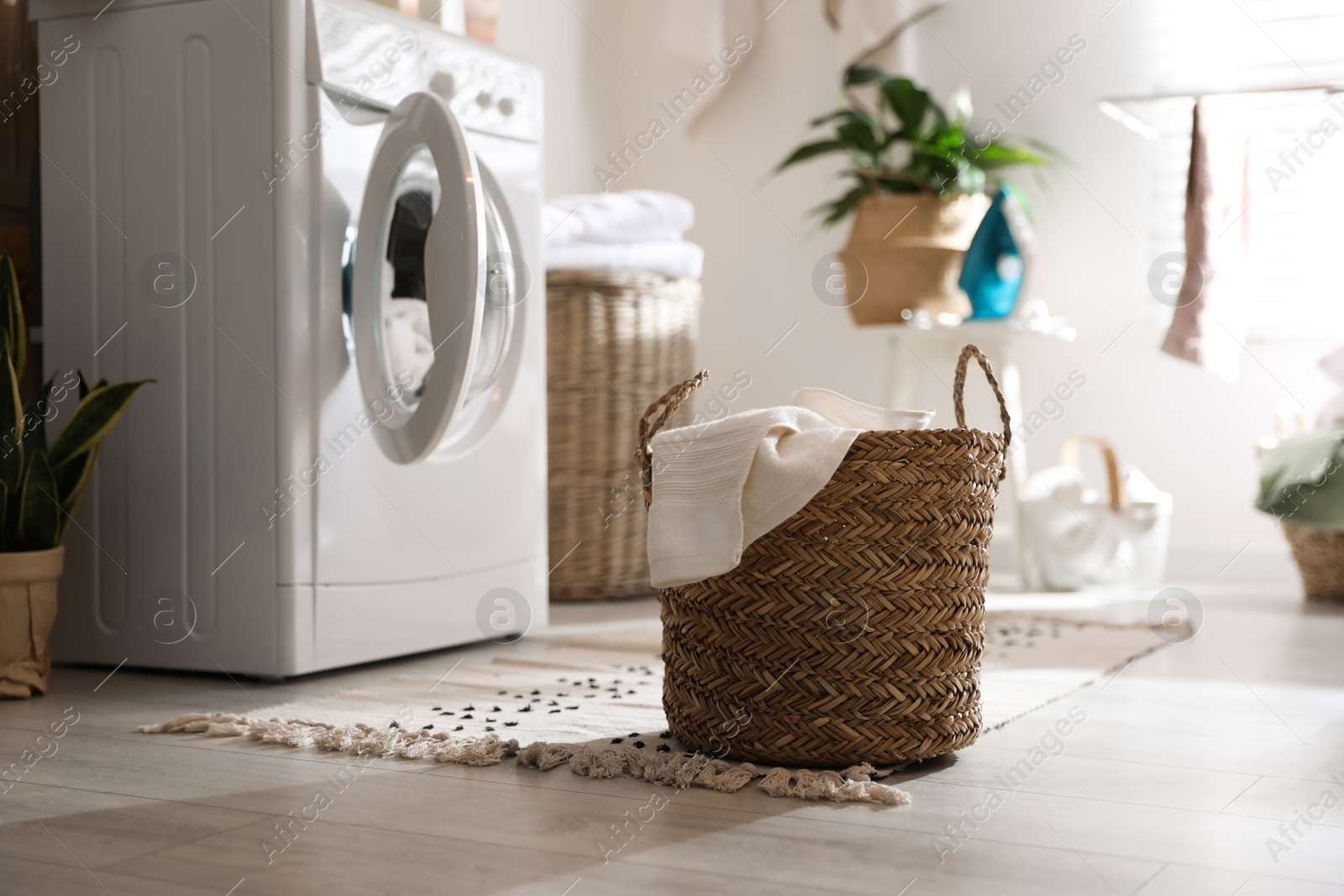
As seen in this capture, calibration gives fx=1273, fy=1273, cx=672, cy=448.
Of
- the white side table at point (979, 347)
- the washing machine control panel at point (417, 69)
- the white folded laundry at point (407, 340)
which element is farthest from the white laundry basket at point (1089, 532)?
the white folded laundry at point (407, 340)

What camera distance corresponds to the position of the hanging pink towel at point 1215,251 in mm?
2557

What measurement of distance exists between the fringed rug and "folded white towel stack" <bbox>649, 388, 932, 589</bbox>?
0.57 ft

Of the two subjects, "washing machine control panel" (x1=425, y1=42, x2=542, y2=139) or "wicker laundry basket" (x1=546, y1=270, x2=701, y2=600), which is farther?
"wicker laundry basket" (x1=546, y1=270, x2=701, y2=600)

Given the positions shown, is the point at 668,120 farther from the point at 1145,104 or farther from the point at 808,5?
the point at 1145,104

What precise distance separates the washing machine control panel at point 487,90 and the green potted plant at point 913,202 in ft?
3.18

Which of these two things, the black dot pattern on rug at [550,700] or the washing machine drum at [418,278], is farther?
the washing machine drum at [418,278]

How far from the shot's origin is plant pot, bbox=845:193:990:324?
2580 mm

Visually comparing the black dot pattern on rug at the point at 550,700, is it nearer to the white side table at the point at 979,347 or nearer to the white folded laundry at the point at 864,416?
the white folded laundry at the point at 864,416

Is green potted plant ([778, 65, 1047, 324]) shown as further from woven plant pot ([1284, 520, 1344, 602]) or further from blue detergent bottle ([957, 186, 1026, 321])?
woven plant pot ([1284, 520, 1344, 602])

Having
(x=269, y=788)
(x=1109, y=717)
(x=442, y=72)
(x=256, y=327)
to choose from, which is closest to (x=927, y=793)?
(x=1109, y=717)

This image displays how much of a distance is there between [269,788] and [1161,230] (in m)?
2.37

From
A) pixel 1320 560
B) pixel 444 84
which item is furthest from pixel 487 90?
pixel 1320 560

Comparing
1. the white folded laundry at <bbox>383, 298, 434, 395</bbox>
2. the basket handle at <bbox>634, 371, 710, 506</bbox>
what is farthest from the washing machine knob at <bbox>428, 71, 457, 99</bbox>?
the basket handle at <bbox>634, 371, 710, 506</bbox>

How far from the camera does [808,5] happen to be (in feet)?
10.3
